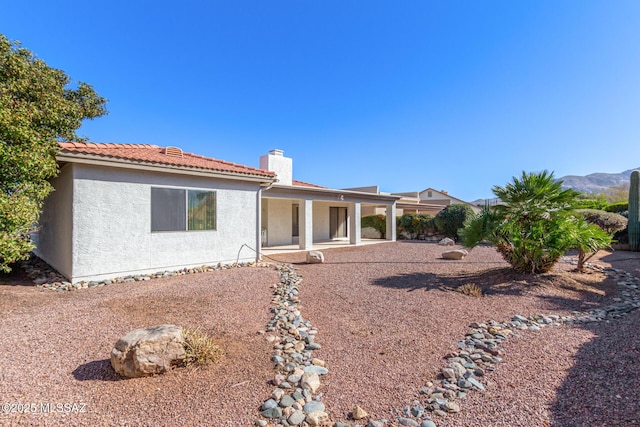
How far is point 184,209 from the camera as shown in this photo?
9898mm

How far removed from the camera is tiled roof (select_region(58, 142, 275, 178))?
8141 mm

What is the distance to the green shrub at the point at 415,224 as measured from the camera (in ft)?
73.1

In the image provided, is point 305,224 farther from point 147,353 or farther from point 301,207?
point 147,353

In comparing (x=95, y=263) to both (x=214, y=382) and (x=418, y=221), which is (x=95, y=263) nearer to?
(x=214, y=382)

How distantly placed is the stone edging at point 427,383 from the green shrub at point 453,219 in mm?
13950

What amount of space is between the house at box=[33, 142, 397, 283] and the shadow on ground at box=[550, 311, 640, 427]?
32.6 ft

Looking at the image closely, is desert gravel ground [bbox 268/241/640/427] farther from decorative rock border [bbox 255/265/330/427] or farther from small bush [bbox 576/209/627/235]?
small bush [bbox 576/209/627/235]

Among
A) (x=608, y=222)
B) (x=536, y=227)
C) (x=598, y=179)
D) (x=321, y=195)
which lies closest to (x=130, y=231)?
(x=321, y=195)

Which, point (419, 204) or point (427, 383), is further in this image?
point (419, 204)

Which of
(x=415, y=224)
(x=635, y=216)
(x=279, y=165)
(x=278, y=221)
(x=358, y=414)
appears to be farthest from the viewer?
(x=415, y=224)

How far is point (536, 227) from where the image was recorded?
26.7ft

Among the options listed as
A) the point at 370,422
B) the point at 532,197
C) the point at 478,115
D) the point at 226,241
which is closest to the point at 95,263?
the point at 226,241

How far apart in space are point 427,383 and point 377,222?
21.4 m

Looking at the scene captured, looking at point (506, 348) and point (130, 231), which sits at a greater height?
point (130, 231)
